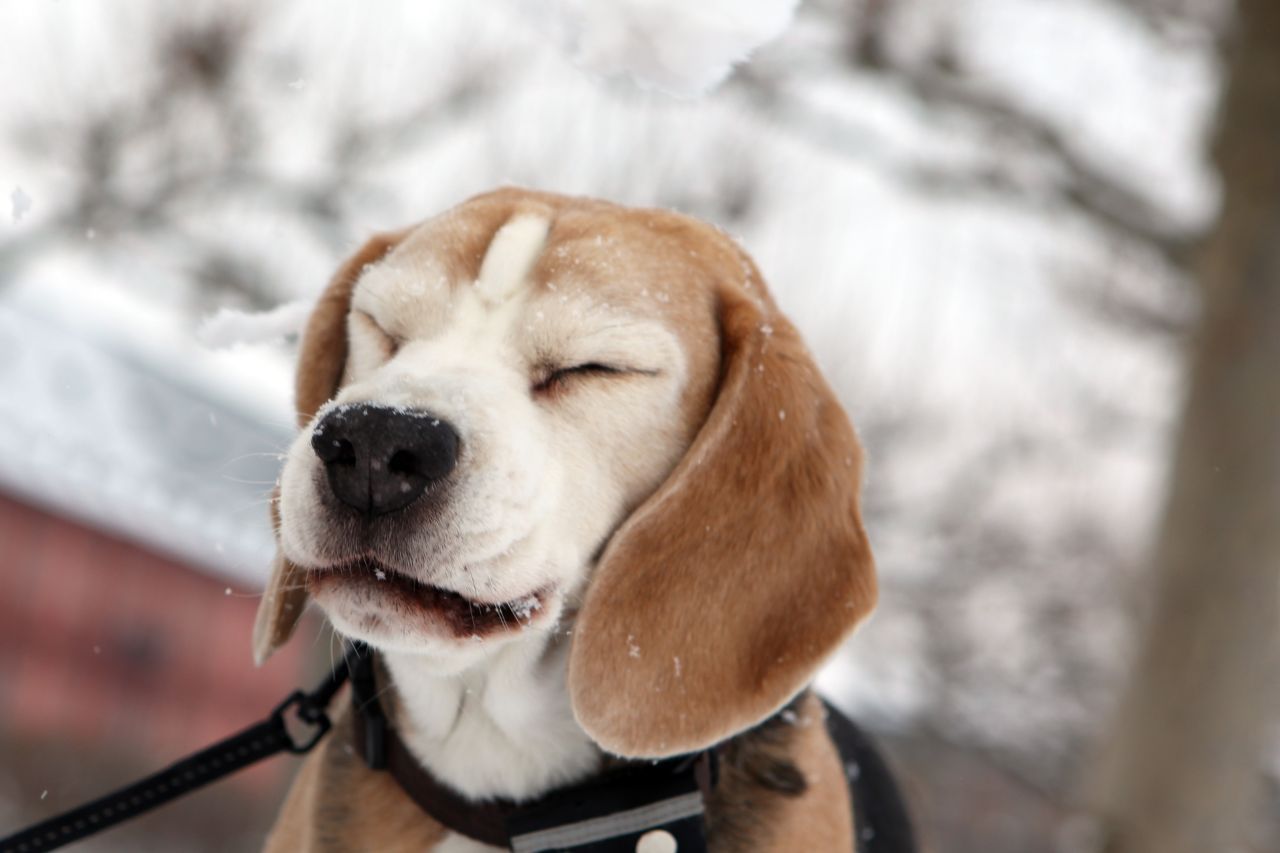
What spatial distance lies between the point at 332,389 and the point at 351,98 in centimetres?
379

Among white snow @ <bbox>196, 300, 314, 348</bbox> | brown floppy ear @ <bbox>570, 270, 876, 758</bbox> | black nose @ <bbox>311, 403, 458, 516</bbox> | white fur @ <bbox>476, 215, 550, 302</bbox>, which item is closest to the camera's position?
black nose @ <bbox>311, 403, 458, 516</bbox>

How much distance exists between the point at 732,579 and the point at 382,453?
642 millimetres

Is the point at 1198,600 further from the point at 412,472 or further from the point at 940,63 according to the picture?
the point at 412,472

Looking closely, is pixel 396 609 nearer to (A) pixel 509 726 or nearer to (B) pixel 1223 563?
(A) pixel 509 726

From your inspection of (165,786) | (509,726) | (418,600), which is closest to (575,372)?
(418,600)

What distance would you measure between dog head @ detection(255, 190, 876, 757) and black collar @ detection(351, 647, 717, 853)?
0.47 feet

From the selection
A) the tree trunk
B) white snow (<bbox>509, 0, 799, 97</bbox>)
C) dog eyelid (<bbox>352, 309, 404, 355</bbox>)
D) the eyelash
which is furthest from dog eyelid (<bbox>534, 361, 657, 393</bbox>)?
the tree trunk

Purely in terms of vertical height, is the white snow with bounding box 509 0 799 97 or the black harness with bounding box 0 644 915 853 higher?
the white snow with bounding box 509 0 799 97

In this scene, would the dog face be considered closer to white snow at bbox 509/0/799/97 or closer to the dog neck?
the dog neck

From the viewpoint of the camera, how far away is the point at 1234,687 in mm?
6000

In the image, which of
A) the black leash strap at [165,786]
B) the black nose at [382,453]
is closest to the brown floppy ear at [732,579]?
the black nose at [382,453]

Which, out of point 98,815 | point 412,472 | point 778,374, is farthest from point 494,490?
point 98,815

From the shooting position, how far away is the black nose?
1660 millimetres

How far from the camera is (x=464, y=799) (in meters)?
2.05
